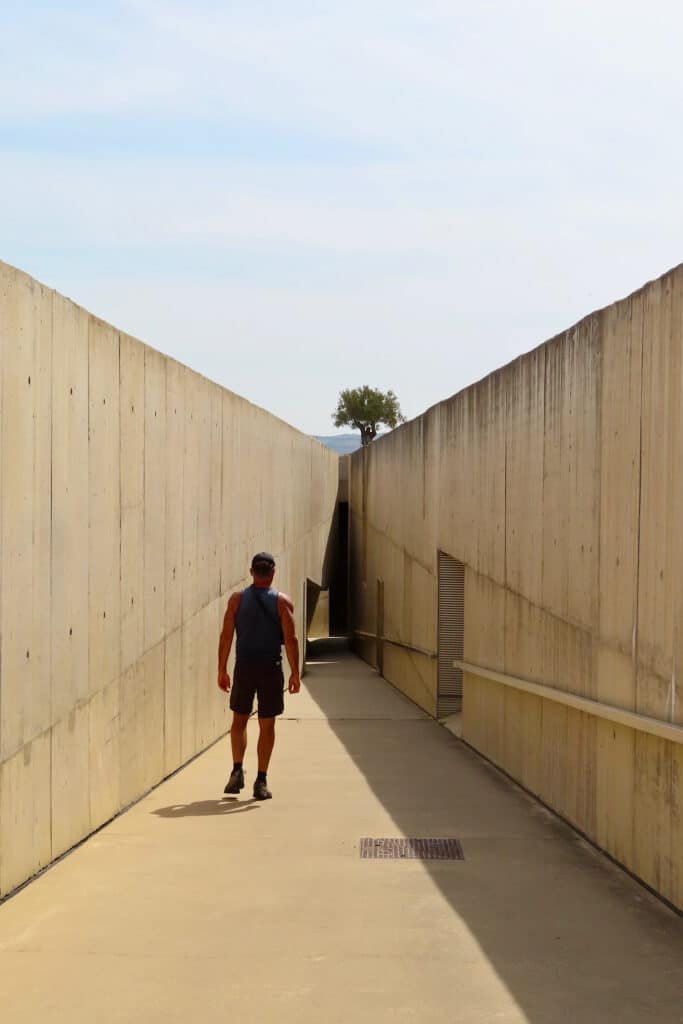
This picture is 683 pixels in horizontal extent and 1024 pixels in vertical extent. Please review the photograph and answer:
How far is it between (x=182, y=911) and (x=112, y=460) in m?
2.67

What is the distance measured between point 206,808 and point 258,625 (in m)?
1.18

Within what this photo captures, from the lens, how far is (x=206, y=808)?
705 cm

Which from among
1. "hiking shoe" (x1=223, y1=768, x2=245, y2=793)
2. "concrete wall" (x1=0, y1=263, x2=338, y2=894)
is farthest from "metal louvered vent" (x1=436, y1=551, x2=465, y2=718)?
"hiking shoe" (x1=223, y1=768, x2=245, y2=793)

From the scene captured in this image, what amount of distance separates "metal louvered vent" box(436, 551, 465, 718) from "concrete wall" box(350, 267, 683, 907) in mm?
1365

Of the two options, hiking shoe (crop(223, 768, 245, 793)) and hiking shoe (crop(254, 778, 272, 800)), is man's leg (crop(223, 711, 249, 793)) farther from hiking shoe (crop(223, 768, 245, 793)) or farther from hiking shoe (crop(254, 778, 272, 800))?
hiking shoe (crop(254, 778, 272, 800))

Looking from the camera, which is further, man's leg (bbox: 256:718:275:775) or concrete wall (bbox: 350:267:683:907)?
man's leg (bbox: 256:718:275:775)

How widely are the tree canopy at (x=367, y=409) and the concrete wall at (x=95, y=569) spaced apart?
5987 cm

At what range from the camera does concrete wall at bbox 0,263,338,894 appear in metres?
4.96

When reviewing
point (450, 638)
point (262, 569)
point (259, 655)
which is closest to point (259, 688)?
point (259, 655)

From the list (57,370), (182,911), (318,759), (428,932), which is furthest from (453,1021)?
(318,759)

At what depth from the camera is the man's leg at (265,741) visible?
7.34m

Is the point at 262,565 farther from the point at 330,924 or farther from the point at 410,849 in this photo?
the point at 330,924

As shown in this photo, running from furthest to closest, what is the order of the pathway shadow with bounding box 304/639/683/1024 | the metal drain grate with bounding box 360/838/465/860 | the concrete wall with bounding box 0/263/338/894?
the metal drain grate with bounding box 360/838/465/860 → the concrete wall with bounding box 0/263/338/894 → the pathway shadow with bounding box 304/639/683/1024

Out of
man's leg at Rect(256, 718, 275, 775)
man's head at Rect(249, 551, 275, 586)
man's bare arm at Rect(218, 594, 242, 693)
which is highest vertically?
man's head at Rect(249, 551, 275, 586)
